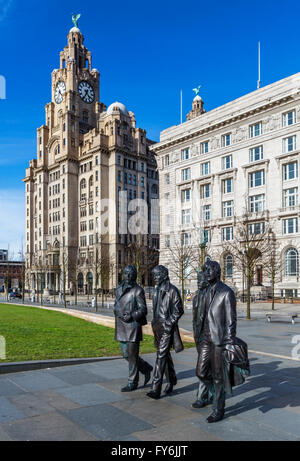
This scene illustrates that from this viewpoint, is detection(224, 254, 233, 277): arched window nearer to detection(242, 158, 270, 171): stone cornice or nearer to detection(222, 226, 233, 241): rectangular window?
detection(222, 226, 233, 241): rectangular window

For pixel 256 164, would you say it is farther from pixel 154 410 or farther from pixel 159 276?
pixel 154 410

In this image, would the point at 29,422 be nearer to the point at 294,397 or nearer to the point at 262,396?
the point at 262,396

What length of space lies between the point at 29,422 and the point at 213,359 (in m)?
2.83

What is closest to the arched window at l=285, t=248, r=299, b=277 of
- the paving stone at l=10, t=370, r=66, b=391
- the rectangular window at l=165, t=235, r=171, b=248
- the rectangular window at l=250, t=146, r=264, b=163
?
the rectangular window at l=250, t=146, r=264, b=163

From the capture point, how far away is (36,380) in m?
8.38

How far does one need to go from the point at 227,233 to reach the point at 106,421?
162 ft

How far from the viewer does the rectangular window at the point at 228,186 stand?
177ft

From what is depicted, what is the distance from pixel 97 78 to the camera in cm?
9144

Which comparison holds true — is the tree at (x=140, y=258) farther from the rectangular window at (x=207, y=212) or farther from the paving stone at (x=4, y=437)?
the paving stone at (x=4, y=437)

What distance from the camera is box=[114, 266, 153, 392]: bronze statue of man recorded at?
768cm

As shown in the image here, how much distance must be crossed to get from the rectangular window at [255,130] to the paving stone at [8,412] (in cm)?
4932

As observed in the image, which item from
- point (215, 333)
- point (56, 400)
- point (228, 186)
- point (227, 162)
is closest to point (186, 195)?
point (228, 186)

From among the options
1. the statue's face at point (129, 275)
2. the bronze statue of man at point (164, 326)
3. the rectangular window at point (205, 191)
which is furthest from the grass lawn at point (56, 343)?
the rectangular window at point (205, 191)
